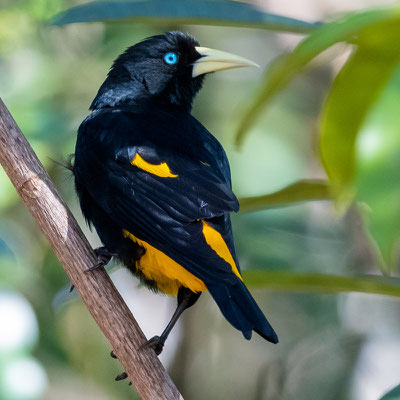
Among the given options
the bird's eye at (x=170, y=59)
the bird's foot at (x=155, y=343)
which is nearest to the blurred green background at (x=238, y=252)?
the bird's eye at (x=170, y=59)

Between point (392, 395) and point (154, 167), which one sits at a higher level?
point (154, 167)

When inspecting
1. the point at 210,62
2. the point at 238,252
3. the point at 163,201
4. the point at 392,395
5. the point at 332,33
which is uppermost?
the point at 332,33

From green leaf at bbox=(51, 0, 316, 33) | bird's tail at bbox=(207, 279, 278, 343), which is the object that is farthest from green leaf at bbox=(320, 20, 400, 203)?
bird's tail at bbox=(207, 279, 278, 343)

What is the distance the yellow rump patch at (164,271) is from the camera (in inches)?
86.2

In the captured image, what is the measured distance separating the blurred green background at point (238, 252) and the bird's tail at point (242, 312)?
1.05ft

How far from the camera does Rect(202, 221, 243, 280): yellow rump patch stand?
2078 mm

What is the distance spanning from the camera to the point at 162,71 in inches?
114

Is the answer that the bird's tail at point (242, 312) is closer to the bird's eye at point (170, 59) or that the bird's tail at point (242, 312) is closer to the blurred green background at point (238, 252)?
the blurred green background at point (238, 252)

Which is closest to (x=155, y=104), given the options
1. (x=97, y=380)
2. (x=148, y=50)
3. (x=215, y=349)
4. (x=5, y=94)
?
(x=148, y=50)

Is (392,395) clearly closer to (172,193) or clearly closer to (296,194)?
(296,194)

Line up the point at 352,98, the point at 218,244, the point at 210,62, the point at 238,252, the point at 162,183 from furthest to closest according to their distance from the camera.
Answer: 1. the point at 238,252
2. the point at 210,62
3. the point at 162,183
4. the point at 218,244
5. the point at 352,98

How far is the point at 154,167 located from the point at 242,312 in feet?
1.96

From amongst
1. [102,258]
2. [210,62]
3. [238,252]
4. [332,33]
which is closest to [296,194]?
[102,258]

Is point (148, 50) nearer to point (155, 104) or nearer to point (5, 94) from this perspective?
point (155, 104)
